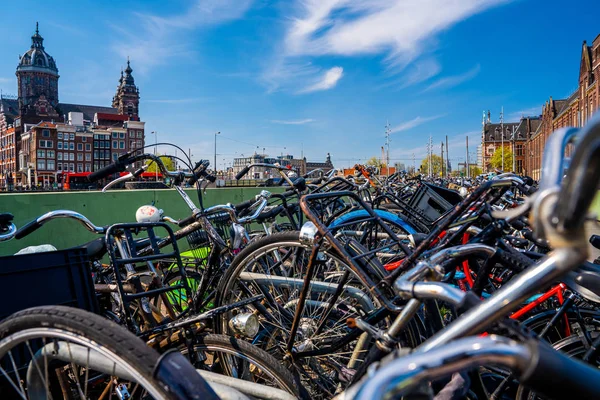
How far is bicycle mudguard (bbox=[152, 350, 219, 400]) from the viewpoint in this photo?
107cm

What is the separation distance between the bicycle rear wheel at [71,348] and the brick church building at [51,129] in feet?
257

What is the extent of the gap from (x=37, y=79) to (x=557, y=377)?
138 m

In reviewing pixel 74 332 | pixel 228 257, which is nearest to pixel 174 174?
pixel 228 257

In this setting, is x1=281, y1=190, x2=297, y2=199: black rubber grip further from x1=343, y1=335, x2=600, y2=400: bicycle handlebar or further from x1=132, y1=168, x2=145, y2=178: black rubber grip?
x1=343, y1=335, x2=600, y2=400: bicycle handlebar

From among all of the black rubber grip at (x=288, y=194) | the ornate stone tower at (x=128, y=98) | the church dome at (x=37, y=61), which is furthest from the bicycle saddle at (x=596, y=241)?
the church dome at (x=37, y=61)

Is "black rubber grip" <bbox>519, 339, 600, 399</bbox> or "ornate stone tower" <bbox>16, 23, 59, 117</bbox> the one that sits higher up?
"ornate stone tower" <bbox>16, 23, 59, 117</bbox>

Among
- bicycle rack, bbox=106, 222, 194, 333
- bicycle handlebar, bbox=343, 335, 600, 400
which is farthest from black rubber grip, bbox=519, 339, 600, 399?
bicycle rack, bbox=106, 222, 194, 333

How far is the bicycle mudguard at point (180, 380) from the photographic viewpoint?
107 centimetres

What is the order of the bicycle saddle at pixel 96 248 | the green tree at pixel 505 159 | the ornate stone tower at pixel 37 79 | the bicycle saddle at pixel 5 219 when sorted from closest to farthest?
the bicycle saddle at pixel 5 219 < the bicycle saddle at pixel 96 248 < the green tree at pixel 505 159 < the ornate stone tower at pixel 37 79

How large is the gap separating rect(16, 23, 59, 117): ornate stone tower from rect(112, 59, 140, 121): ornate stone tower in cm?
1579

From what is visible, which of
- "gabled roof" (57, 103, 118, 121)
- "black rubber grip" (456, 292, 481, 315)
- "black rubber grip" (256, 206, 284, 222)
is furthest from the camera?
"gabled roof" (57, 103, 118, 121)

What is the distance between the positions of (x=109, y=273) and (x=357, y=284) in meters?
1.81

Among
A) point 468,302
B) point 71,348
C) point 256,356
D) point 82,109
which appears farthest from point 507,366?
point 82,109

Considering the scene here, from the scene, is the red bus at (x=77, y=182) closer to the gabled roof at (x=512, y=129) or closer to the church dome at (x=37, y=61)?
the church dome at (x=37, y=61)
